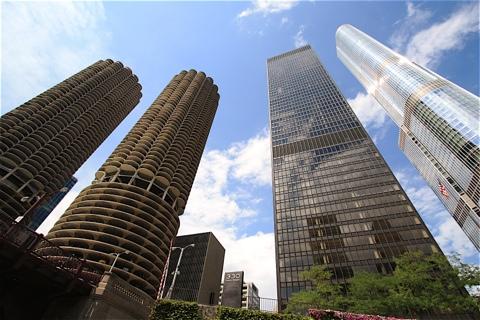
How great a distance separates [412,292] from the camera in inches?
1567

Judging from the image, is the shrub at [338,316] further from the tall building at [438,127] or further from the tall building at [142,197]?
the tall building at [438,127]

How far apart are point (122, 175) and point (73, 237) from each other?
21054mm

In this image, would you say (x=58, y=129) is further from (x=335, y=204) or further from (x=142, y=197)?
(x=335, y=204)

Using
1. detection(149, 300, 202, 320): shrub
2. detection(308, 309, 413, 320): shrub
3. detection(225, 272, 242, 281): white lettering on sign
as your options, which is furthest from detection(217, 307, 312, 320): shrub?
detection(225, 272, 242, 281): white lettering on sign

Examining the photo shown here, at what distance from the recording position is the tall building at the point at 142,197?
56125mm

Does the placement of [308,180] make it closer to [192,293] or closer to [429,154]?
[192,293]

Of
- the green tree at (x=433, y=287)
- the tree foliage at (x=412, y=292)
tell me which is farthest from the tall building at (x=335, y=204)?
the green tree at (x=433, y=287)

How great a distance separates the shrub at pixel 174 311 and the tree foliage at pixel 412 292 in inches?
998

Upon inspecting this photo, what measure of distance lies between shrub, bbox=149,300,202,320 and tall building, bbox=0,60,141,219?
4964 centimetres

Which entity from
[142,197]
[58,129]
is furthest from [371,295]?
[58,129]

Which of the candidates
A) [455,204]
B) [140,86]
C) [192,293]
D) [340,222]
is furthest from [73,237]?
[455,204]

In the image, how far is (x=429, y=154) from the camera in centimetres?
13950

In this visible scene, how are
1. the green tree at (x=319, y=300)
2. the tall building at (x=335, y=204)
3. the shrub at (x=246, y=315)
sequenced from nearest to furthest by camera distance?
the shrub at (x=246, y=315), the green tree at (x=319, y=300), the tall building at (x=335, y=204)

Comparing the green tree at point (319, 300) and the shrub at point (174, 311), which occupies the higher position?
the green tree at point (319, 300)
